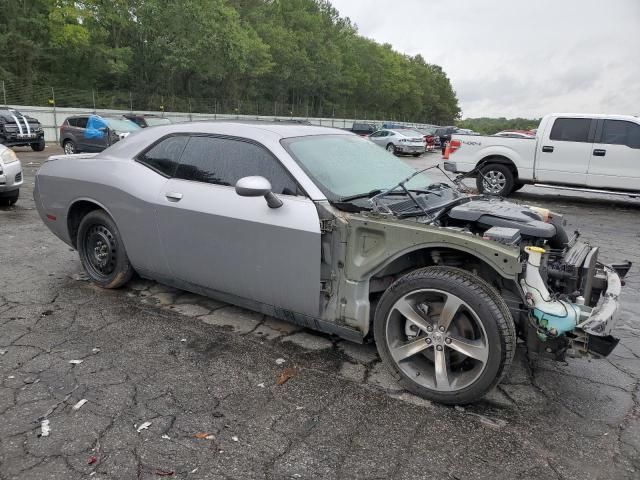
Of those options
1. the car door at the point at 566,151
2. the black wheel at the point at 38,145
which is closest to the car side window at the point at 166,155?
the car door at the point at 566,151

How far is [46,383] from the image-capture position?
2.99 m

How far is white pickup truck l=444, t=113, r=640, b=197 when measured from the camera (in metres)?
10.1

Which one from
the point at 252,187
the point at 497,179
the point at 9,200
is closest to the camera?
the point at 252,187

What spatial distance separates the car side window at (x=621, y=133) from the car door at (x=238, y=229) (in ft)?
30.4

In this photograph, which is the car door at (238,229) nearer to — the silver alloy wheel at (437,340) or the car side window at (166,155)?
the car side window at (166,155)

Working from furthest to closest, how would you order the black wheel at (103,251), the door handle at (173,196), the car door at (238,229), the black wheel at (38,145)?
1. the black wheel at (38,145)
2. the black wheel at (103,251)
3. the door handle at (173,196)
4. the car door at (238,229)

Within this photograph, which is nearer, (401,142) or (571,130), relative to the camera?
(571,130)

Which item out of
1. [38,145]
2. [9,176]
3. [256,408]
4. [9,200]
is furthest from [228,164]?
[38,145]

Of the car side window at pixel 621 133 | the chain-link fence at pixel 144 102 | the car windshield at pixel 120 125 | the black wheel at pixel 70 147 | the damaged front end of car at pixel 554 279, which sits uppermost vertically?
the chain-link fence at pixel 144 102

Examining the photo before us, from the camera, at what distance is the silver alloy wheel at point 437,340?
109 inches

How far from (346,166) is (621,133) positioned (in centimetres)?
889

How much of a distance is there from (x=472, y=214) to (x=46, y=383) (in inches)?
109

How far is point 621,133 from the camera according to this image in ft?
33.3

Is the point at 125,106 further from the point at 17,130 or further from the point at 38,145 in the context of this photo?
the point at 17,130
